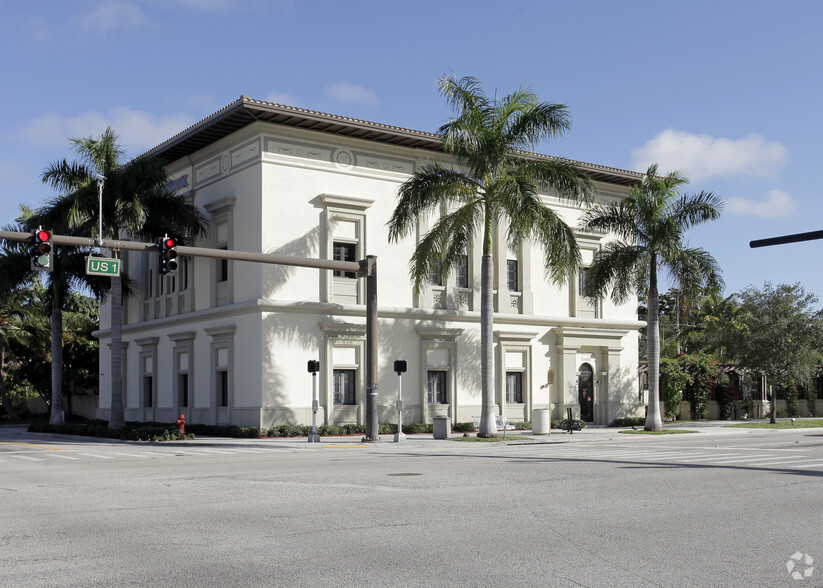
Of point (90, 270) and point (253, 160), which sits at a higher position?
point (253, 160)

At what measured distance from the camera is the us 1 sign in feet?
69.4

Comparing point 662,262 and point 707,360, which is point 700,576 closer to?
point 662,262

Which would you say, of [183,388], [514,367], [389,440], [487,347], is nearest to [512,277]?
[514,367]

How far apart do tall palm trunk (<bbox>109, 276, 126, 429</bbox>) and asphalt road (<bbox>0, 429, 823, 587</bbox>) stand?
1451cm

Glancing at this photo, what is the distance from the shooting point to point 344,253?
34.6 meters

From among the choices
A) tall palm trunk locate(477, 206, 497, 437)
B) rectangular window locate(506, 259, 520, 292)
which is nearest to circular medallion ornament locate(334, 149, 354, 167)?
tall palm trunk locate(477, 206, 497, 437)

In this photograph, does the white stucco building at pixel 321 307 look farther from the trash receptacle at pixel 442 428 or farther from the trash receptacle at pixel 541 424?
the trash receptacle at pixel 541 424

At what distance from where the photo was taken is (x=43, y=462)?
21.7m

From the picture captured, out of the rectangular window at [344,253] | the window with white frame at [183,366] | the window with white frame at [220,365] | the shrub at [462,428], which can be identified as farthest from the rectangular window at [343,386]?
the window with white frame at [183,366]

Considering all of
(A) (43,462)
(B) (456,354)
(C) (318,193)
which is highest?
(C) (318,193)

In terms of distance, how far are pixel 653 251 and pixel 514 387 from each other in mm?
9180

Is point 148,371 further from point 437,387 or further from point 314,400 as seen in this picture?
point 314,400

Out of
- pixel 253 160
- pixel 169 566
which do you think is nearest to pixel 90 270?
pixel 253 160

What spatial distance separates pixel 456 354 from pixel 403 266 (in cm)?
449
